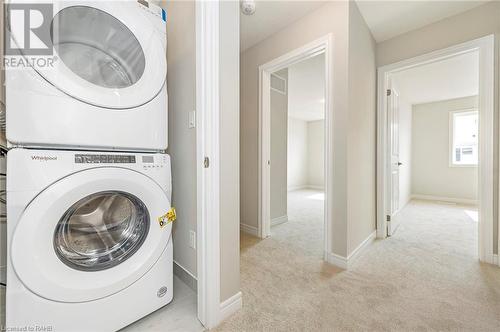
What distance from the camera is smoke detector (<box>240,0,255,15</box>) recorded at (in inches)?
70.1

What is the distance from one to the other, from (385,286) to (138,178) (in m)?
1.82

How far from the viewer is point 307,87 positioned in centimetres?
406

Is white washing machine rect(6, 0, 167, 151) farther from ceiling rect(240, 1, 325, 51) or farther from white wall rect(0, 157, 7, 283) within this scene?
ceiling rect(240, 1, 325, 51)

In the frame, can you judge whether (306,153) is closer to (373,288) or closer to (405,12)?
(405,12)

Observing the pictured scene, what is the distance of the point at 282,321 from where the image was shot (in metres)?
1.17

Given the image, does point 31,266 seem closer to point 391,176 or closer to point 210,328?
point 210,328

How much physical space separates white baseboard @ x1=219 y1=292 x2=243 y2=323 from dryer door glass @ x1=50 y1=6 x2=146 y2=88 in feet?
4.36

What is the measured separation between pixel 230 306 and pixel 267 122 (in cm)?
187

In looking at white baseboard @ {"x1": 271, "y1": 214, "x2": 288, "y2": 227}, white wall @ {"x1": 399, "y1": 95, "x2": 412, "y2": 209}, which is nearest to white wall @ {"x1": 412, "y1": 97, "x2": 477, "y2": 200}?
white wall @ {"x1": 399, "y1": 95, "x2": 412, "y2": 209}

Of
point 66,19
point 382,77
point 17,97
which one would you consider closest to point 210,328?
point 17,97

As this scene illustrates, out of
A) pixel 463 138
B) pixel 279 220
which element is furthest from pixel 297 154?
pixel 279 220

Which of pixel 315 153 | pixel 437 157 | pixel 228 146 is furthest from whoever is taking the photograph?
pixel 315 153

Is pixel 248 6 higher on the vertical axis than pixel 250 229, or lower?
higher

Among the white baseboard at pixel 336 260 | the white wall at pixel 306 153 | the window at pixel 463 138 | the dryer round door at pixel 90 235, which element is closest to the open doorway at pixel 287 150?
the white baseboard at pixel 336 260
